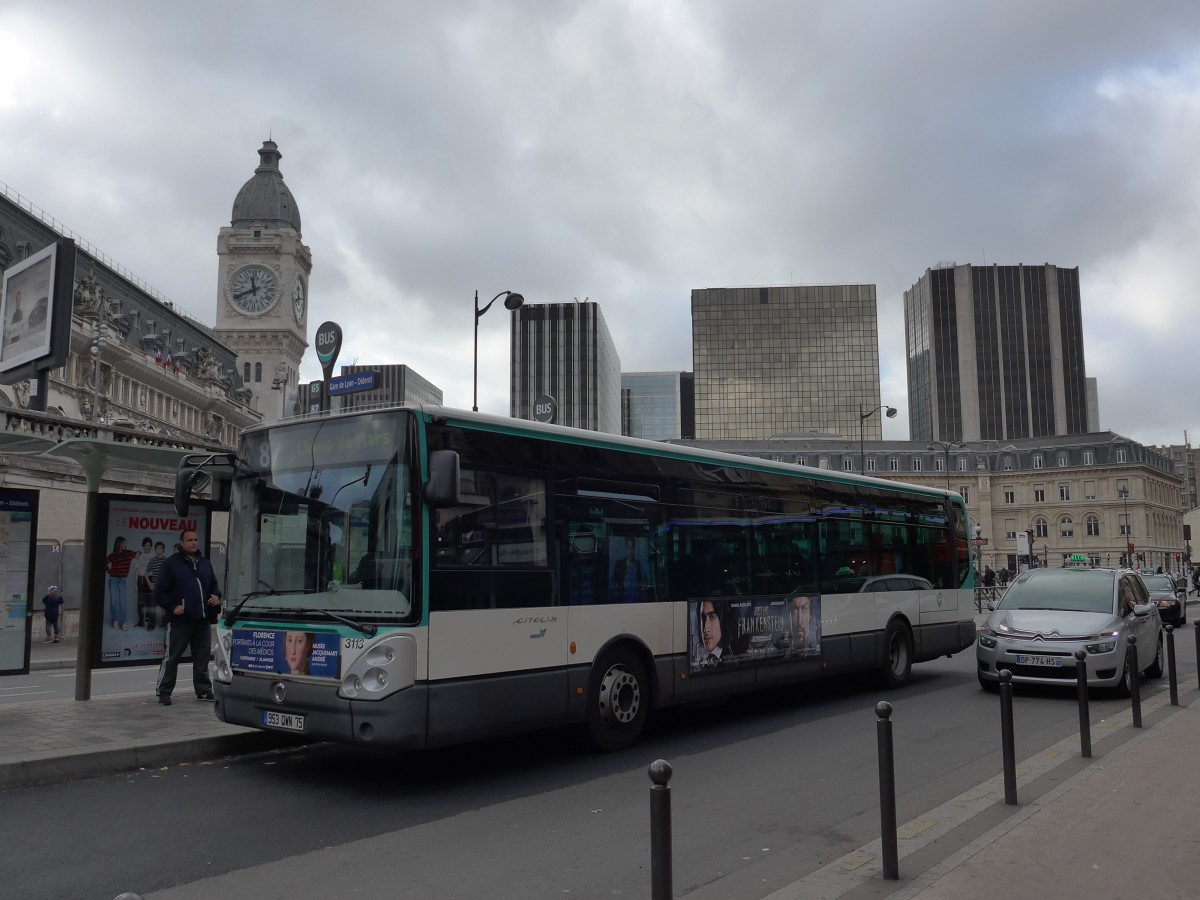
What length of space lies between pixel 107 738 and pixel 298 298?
125 m

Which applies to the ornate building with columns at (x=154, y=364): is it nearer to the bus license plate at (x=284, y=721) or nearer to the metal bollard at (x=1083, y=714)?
the bus license plate at (x=284, y=721)

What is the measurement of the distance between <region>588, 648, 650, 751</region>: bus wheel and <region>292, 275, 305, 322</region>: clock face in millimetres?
122188

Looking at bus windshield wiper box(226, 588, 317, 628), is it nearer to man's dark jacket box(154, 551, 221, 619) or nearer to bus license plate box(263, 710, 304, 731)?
bus license plate box(263, 710, 304, 731)

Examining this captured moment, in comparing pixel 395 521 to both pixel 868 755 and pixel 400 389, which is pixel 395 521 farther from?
pixel 400 389

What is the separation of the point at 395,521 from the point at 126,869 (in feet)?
9.33

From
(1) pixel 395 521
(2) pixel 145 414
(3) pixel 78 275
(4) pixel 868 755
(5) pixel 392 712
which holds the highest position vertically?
(3) pixel 78 275

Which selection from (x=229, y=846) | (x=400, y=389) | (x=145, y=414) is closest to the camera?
(x=229, y=846)

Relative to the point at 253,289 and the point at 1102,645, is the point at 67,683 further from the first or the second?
the point at 253,289

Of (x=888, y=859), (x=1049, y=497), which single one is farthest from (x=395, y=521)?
(x=1049, y=497)

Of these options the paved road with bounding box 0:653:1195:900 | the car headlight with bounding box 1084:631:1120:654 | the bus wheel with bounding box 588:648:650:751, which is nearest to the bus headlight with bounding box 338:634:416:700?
the paved road with bounding box 0:653:1195:900

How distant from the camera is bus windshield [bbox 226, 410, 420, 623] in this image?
739 centimetres

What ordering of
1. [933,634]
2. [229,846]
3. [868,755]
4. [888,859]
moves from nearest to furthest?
[888,859], [229,846], [868,755], [933,634]

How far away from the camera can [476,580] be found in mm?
7758

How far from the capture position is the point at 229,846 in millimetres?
6090
